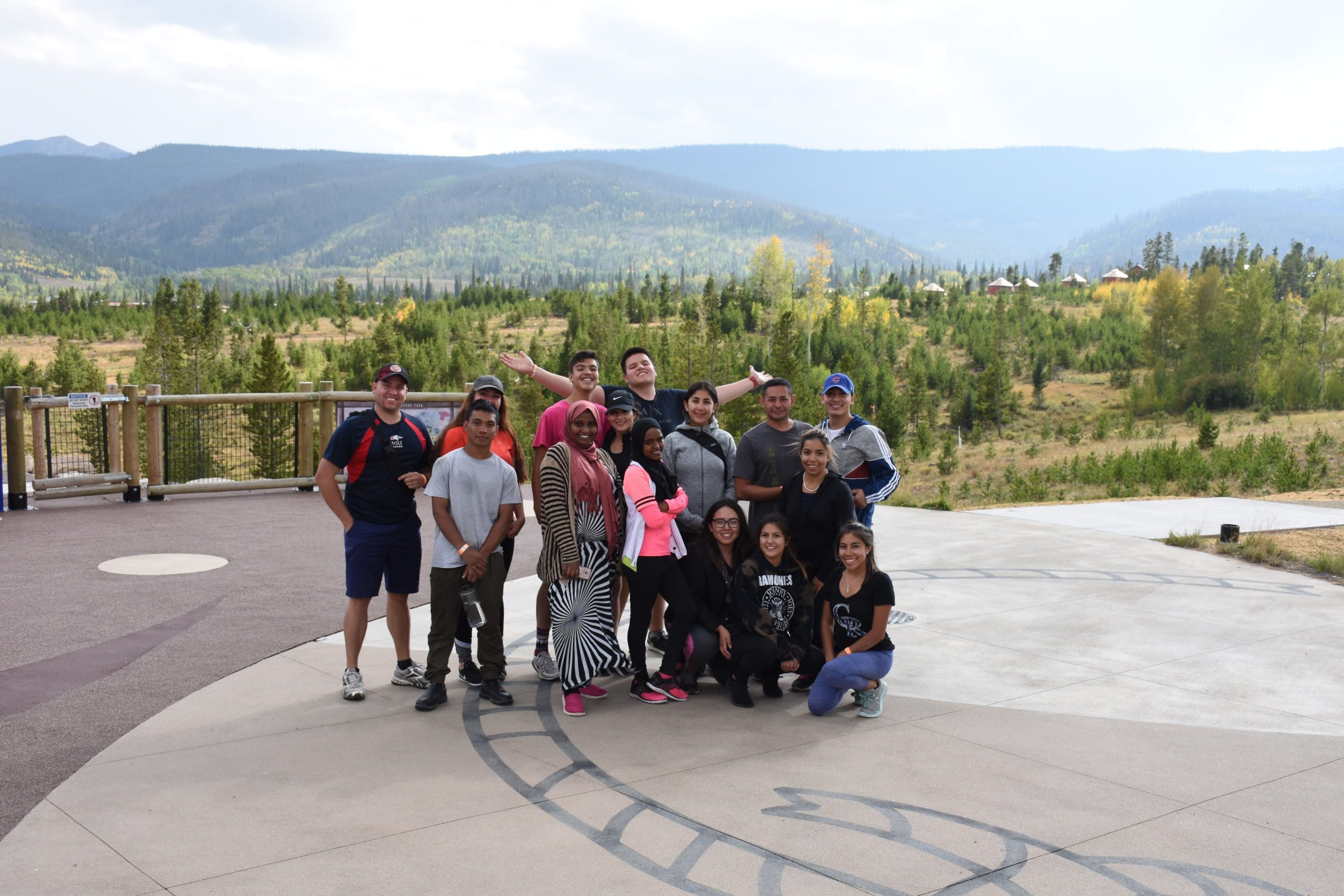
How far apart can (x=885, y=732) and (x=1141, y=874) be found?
68.3 inches

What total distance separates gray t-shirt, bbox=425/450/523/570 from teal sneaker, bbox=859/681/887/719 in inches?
83.6

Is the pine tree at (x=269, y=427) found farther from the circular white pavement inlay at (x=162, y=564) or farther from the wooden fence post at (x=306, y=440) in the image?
the circular white pavement inlay at (x=162, y=564)

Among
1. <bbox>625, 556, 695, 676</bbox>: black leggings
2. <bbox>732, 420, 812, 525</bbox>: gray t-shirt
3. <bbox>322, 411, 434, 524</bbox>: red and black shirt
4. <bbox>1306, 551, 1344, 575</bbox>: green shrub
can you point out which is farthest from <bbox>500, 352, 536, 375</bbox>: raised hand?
<bbox>1306, 551, 1344, 575</bbox>: green shrub

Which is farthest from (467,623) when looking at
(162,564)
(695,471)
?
(162,564)

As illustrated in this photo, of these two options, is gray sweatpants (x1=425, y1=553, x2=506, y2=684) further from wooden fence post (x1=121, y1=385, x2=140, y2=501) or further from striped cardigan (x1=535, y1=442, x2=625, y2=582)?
wooden fence post (x1=121, y1=385, x2=140, y2=501)

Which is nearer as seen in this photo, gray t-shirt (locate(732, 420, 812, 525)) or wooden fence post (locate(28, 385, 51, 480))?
gray t-shirt (locate(732, 420, 812, 525))

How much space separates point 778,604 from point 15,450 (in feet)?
36.8

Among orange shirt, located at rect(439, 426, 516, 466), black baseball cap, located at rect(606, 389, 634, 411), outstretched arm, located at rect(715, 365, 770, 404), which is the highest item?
outstretched arm, located at rect(715, 365, 770, 404)

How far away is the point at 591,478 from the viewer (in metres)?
5.93

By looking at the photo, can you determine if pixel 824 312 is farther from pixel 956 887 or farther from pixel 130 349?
pixel 956 887

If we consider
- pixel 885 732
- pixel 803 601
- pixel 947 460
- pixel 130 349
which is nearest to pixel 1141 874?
pixel 885 732

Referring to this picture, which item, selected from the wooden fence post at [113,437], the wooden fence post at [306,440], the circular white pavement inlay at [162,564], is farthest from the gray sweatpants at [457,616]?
the wooden fence post at [113,437]

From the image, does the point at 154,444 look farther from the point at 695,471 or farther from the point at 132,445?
the point at 695,471

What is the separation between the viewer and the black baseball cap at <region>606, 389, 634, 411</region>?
6.05 metres
